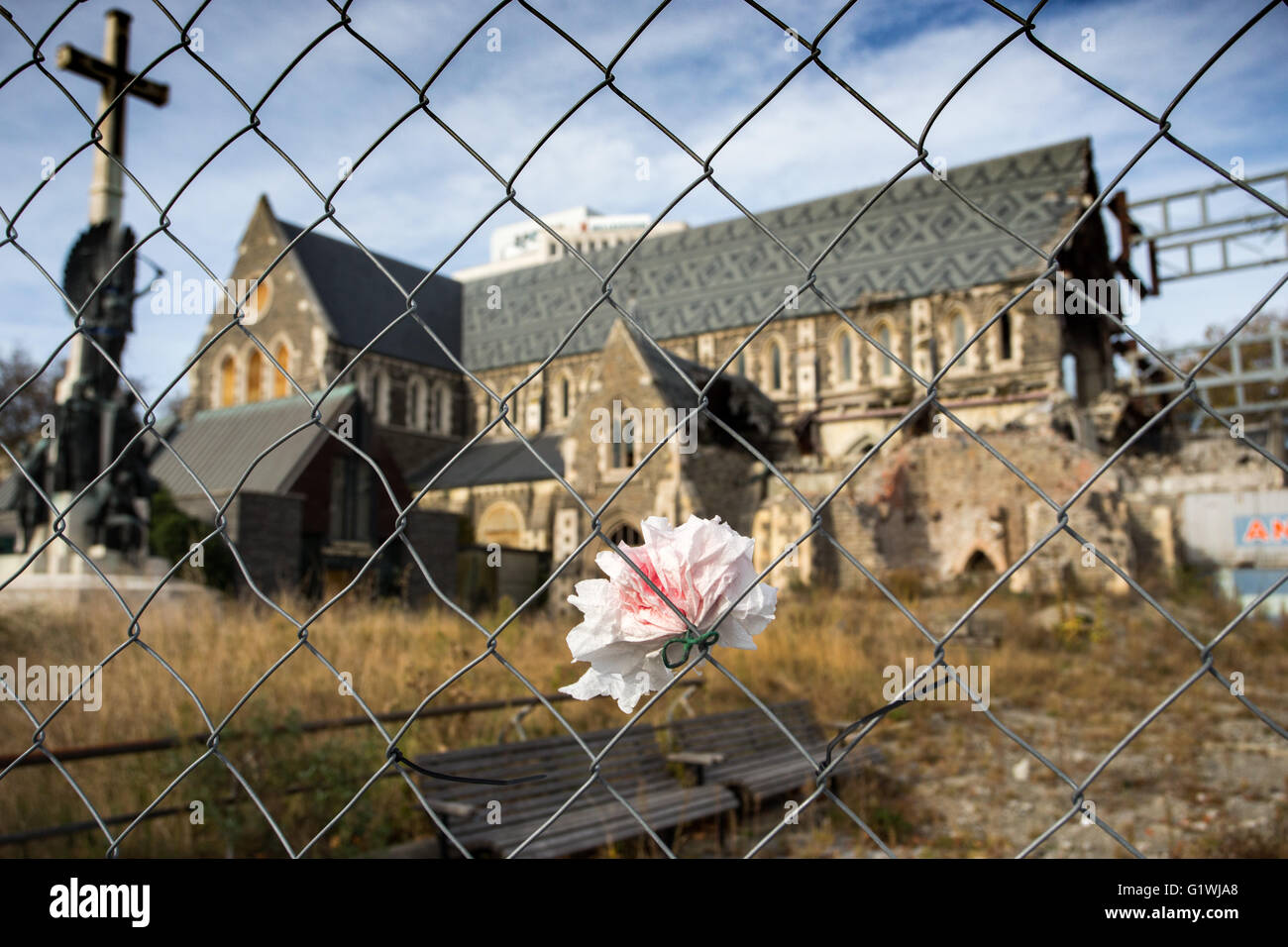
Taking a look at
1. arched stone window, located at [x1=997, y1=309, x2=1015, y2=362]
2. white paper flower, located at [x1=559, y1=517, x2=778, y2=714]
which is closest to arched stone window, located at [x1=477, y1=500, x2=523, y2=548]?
arched stone window, located at [x1=997, y1=309, x2=1015, y2=362]

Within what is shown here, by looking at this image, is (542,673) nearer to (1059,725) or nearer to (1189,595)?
(1059,725)

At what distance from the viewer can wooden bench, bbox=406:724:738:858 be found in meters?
4.63

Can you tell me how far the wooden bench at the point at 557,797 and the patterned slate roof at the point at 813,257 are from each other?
57.5ft

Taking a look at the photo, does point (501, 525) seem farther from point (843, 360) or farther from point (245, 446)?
point (843, 360)

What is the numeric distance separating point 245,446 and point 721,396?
9968 mm

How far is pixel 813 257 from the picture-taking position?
1083 inches

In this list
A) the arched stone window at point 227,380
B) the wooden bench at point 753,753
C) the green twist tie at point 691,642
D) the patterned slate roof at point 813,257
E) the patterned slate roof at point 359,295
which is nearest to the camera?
the green twist tie at point 691,642

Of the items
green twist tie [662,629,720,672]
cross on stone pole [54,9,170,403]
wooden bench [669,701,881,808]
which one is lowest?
wooden bench [669,701,881,808]

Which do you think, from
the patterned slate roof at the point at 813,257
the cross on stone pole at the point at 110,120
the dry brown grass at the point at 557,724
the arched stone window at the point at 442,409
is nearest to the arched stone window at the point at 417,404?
the arched stone window at the point at 442,409

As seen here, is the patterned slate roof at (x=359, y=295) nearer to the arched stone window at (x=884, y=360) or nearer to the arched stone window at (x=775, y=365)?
the arched stone window at (x=775, y=365)

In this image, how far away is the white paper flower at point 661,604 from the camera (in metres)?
1.03

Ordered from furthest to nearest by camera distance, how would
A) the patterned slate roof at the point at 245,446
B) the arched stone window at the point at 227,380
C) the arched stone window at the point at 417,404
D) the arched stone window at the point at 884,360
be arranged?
the arched stone window at the point at 417,404, the arched stone window at the point at 227,380, the arched stone window at the point at 884,360, the patterned slate roof at the point at 245,446

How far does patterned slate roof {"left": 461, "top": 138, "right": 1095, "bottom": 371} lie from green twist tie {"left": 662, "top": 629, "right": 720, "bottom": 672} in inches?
856

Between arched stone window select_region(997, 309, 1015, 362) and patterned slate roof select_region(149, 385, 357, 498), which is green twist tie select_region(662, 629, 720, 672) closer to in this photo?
patterned slate roof select_region(149, 385, 357, 498)
